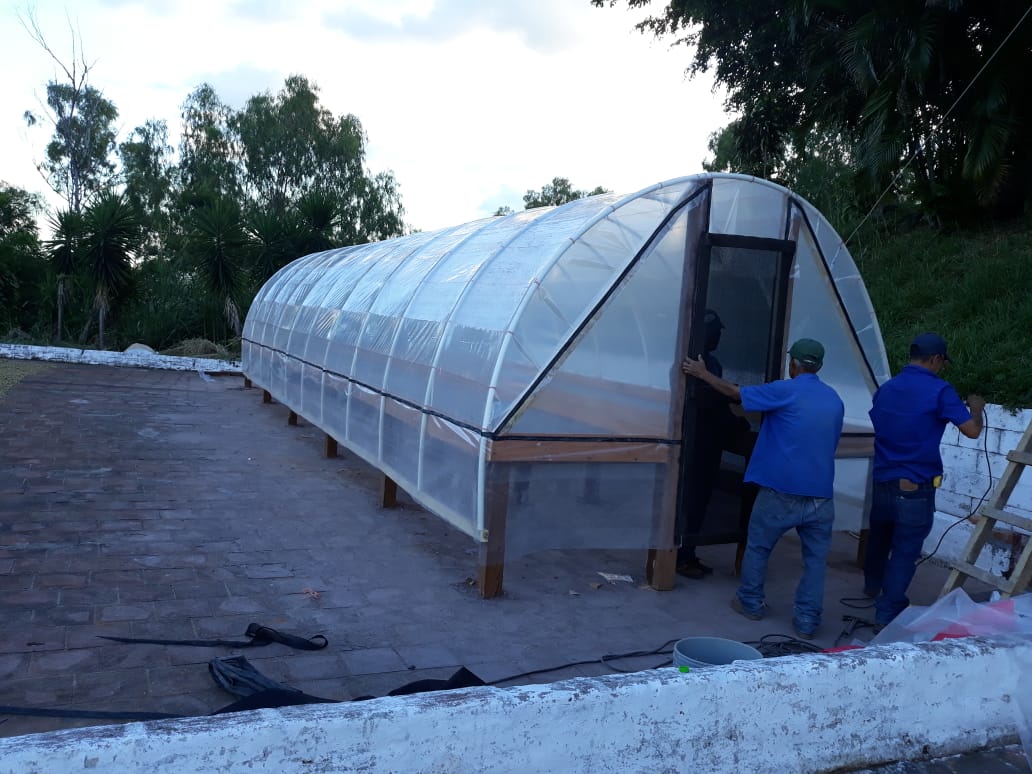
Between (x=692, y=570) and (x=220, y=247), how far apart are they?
17.5 metres

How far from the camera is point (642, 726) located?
10.7 ft

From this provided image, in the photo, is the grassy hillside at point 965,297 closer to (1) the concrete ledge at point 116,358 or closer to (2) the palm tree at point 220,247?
(1) the concrete ledge at point 116,358

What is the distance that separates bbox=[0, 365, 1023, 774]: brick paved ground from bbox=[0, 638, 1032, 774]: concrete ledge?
1.31 metres

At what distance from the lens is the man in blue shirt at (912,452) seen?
5.34 meters

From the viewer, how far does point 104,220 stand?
771 inches

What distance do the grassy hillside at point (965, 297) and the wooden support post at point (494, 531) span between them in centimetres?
449

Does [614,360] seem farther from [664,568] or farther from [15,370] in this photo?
[15,370]

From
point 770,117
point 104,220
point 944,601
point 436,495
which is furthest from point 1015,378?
point 104,220

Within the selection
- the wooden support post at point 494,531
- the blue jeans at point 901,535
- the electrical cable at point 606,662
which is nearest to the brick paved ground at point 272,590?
the electrical cable at point 606,662

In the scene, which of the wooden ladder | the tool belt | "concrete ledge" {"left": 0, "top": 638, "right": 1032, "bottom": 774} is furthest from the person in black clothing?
"concrete ledge" {"left": 0, "top": 638, "right": 1032, "bottom": 774}

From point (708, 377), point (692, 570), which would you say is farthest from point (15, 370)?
point (708, 377)

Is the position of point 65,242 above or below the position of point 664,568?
above

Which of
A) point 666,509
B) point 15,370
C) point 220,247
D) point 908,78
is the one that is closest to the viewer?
point 666,509

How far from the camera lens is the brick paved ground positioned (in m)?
4.38
